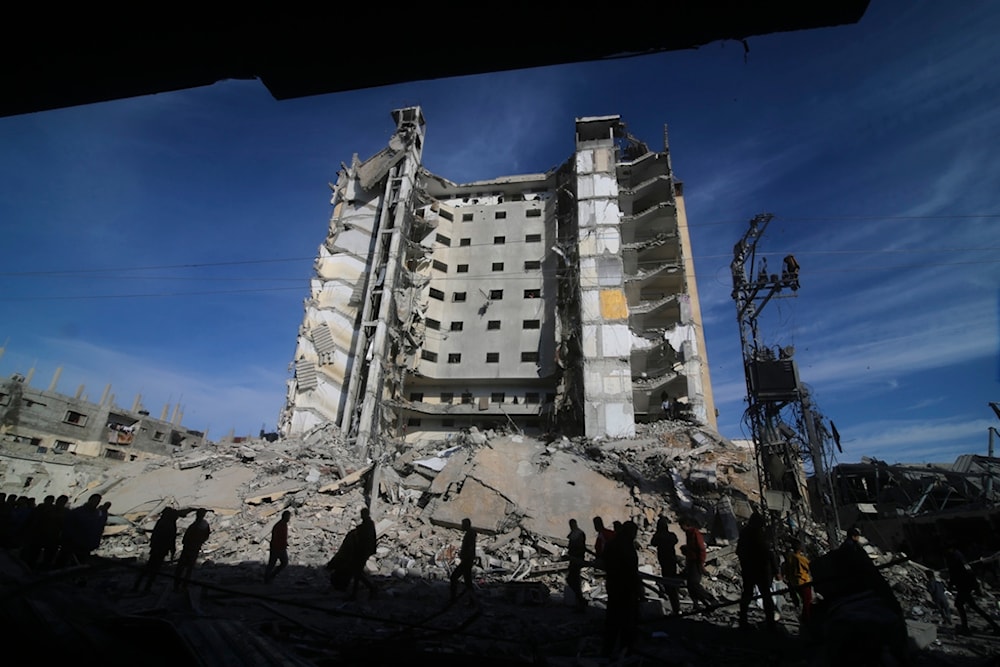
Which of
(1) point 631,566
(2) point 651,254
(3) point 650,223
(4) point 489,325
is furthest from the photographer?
(4) point 489,325

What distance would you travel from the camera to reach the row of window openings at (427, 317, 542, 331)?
1302 inches

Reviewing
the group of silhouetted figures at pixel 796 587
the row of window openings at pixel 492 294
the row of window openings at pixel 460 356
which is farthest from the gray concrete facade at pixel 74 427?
the group of silhouetted figures at pixel 796 587

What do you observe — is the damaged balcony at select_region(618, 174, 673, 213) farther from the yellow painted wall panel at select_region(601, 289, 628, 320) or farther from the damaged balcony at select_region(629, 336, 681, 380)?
the damaged balcony at select_region(629, 336, 681, 380)

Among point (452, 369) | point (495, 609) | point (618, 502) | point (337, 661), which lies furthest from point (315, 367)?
point (337, 661)

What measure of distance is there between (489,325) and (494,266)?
5.01 metres

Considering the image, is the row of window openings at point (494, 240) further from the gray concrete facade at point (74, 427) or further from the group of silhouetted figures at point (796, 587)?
the group of silhouetted figures at point (796, 587)

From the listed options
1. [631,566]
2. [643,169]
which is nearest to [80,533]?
[631,566]

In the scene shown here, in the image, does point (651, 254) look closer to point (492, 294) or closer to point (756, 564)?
point (492, 294)

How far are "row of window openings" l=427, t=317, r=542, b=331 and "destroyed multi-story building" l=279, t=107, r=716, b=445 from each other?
84mm

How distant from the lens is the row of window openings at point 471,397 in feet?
104

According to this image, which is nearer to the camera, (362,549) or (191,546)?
(191,546)

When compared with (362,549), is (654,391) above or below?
above

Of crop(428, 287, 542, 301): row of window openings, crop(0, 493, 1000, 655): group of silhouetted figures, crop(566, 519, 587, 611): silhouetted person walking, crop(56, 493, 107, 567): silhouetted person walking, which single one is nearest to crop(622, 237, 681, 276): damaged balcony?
crop(428, 287, 542, 301): row of window openings

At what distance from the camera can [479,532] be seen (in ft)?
44.4
